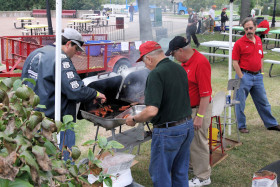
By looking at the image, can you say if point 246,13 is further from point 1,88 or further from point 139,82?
point 1,88

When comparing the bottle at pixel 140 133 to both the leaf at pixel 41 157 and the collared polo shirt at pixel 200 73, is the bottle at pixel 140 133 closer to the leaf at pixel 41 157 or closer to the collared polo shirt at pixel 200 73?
the collared polo shirt at pixel 200 73

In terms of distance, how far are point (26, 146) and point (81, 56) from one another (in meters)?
7.17

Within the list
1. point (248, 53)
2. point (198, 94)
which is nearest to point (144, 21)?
point (248, 53)

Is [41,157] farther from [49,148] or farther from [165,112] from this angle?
[165,112]

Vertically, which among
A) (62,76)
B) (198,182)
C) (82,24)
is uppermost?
(82,24)

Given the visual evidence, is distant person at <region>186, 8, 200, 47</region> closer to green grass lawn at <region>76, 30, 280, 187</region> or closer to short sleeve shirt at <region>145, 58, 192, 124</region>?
green grass lawn at <region>76, 30, 280, 187</region>

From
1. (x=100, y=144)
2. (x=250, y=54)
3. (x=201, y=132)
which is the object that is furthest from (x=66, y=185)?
(x=250, y=54)

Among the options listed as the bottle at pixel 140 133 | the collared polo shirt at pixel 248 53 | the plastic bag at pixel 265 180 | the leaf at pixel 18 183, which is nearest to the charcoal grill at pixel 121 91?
the bottle at pixel 140 133

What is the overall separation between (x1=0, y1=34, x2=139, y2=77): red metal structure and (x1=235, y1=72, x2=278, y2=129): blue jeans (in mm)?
3938

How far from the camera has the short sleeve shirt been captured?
2820 millimetres

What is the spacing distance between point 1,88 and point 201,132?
10.0 ft

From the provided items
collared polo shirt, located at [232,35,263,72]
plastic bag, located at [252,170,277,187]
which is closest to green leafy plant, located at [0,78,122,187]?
plastic bag, located at [252,170,277,187]

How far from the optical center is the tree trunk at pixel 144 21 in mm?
12742

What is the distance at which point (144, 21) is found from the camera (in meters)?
12.8
